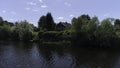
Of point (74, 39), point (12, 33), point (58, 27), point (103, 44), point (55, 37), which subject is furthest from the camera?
point (58, 27)

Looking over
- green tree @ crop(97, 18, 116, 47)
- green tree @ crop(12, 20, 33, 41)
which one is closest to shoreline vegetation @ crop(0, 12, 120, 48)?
green tree @ crop(97, 18, 116, 47)

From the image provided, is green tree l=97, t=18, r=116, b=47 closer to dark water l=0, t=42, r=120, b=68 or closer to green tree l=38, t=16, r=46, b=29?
dark water l=0, t=42, r=120, b=68

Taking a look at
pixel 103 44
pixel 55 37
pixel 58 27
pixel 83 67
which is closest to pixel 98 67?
pixel 83 67

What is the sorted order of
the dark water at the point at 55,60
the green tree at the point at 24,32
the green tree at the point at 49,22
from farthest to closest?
the green tree at the point at 49,22
the green tree at the point at 24,32
the dark water at the point at 55,60

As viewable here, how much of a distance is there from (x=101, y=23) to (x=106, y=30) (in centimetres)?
425

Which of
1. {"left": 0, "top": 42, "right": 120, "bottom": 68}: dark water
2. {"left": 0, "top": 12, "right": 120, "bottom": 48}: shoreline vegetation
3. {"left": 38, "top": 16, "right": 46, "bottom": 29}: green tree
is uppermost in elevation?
{"left": 38, "top": 16, "right": 46, "bottom": 29}: green tree

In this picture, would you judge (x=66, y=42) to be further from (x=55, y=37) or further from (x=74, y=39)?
(x=55, y=37)

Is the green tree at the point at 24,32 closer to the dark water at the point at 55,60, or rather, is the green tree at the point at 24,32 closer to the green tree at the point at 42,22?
the green tree at the point at 42,22

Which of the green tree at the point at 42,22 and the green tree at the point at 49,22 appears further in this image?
the green tree at the point at 42,22

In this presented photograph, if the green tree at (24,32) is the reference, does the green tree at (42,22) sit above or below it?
above

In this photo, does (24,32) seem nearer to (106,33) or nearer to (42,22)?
(42,22)

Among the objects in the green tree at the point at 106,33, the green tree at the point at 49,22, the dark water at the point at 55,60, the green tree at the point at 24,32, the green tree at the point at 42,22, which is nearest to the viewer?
the dark water at the point at 55,60

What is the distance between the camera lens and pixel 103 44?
247 ft

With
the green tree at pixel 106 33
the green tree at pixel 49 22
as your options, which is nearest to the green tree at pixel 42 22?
the green tree at pixel 49 22
